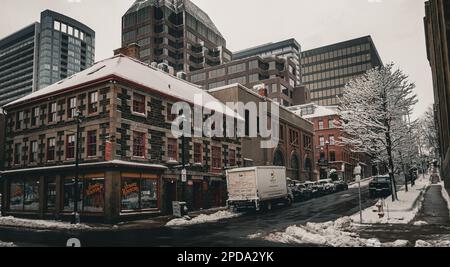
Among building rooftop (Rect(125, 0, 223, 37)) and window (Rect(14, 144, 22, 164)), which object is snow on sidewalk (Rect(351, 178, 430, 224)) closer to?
window (Rect(14, 144, 22, 164))

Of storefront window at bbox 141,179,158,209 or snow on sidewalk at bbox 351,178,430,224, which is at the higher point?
storefront window at bbox 141,179,158,209

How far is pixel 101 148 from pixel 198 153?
9662 millimetres

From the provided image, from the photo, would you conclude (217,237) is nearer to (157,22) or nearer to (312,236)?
(312,236)

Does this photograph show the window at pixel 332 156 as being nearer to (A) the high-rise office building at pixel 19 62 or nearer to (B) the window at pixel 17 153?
(B) the window at pixel 17 153

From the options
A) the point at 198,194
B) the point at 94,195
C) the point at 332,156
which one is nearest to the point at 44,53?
the point at 94,195

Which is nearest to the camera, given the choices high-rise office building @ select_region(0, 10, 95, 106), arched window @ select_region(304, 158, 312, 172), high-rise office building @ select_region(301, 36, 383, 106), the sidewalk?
high-rise office building @ select_region(0, 10, 95, 106)

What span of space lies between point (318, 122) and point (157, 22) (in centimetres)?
4495

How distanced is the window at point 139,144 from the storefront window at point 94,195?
3021 mm

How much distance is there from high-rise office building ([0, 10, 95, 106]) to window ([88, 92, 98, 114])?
8.73 meters

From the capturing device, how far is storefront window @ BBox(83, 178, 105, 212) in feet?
72.3

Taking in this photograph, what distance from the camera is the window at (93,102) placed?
76.9 ft

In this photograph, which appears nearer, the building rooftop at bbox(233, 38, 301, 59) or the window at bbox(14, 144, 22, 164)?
the window at bbox(14, 144, 22, 164)

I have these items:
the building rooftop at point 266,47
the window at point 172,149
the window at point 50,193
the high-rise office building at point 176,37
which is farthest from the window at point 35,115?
Result: the building rooftop at point 266,47

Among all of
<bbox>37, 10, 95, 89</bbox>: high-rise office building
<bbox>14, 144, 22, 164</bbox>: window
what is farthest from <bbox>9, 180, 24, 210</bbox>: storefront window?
<bbox>37, 10, 95, 89</bbox>: high-rise office building
